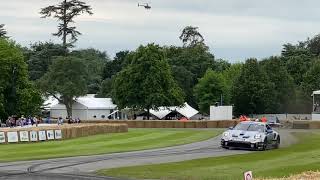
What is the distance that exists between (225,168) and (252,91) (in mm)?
78526

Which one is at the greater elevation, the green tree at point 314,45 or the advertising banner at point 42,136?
the green tree at point 314,45

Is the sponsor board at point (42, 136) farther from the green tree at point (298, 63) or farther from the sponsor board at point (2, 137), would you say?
the green tree at point (298, 63)

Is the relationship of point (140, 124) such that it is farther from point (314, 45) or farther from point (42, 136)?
point (314, 45)

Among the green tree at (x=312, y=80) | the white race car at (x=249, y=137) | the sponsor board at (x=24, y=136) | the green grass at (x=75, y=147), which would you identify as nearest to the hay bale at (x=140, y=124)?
the green grass at (x=75, y=147)

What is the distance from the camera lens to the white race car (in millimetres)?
31391

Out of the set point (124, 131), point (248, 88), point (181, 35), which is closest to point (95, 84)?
point (181, 35)

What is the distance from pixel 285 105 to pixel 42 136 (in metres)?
65.9

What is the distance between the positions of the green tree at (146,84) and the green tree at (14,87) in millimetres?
11959

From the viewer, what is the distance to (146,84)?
86812mm

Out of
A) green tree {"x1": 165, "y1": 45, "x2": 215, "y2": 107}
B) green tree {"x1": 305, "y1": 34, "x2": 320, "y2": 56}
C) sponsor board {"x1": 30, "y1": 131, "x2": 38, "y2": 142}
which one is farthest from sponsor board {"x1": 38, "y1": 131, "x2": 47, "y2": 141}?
green tree {"x1": 305, "y1": 34, "x2": 320, "y2": 56}

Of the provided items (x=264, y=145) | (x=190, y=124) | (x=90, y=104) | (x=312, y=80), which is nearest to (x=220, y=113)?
(x=190, y=124)

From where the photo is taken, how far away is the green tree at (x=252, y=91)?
98.4 metres

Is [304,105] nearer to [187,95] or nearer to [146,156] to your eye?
[187,95]

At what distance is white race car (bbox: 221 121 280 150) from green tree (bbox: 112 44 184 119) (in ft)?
176
